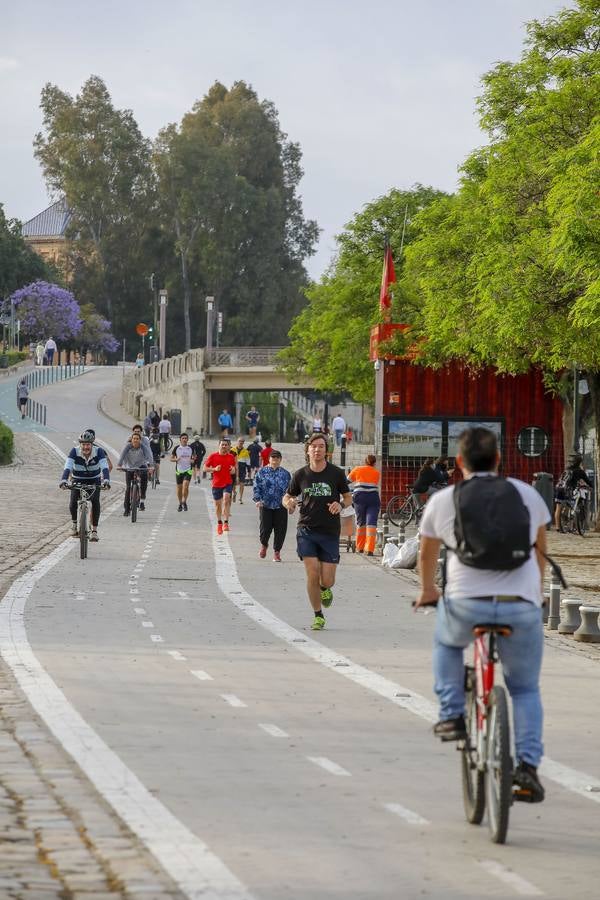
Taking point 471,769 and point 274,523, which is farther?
point 274,523

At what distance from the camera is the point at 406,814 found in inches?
273

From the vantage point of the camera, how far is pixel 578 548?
28.7m

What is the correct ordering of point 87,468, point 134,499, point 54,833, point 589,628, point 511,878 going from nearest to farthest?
point 511,878
point 54,833
point 589,628
point 87,468
point 134,499

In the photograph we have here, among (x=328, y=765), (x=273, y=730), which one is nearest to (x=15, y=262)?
(x=273, y=730)

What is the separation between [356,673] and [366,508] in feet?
49.4

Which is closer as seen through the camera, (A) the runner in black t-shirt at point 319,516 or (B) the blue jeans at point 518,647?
(B) the blue jeans at point 518,647

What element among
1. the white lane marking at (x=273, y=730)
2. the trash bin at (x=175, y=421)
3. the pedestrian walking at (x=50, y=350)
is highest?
the pedestrian walking at (x=50, y=350)

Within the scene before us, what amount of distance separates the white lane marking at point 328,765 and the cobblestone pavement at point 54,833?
45.5 inches

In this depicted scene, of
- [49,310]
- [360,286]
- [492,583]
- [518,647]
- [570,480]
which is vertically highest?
[49,310]

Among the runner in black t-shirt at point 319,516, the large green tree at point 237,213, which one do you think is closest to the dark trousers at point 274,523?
the runner in black t-shirt at point 319,516

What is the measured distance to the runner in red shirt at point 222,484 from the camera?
29938mm

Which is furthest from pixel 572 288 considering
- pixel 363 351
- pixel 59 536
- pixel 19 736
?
pixel 363 351

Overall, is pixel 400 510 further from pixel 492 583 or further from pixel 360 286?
pixel 492 583

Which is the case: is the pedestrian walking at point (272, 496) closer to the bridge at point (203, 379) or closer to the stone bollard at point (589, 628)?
the stone bollard at point (589, 628)
